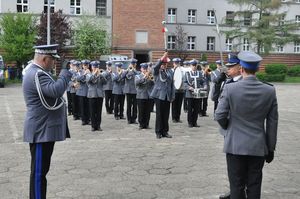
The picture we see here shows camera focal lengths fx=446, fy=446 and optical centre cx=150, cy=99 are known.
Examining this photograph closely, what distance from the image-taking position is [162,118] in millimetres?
11086

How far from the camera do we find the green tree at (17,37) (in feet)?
113

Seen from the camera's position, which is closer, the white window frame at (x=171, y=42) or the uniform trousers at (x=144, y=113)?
the uniform trousers at (x=144, y=113)

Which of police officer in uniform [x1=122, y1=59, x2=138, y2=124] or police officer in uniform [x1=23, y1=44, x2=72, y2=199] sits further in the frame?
Answer: police officer in uniform [x1=122, y1=59, x2=138, y2=124]

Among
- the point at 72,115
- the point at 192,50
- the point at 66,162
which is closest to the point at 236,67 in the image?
the point at 66,162

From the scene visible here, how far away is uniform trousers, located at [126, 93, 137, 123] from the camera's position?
13.9 metres

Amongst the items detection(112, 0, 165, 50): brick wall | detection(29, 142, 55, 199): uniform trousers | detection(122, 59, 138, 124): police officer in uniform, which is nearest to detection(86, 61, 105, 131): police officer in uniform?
detection(122, 59, 138, 124): police officer in uniform

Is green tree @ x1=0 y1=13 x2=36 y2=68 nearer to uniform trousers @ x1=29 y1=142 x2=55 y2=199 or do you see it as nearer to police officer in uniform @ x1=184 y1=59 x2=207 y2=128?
police officer in uniform @ x1=184 y1=59 x2=207 y2=128

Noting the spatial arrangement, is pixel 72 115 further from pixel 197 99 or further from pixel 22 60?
pixel 22 60

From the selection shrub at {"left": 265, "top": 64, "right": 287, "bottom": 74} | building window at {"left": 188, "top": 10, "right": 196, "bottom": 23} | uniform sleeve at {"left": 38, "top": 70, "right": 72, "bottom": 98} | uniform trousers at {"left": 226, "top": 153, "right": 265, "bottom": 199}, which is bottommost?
uniform trousers at {"left": 226, "top": 153, "right": 265, "bottom": 199}

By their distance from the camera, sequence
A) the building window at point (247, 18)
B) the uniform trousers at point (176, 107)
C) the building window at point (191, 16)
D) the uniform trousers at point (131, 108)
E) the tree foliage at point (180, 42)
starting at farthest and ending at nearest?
the building window at point (191, 16), the tree foliage at point (180, 42), the building window at point (247, 18), the uniform trousers at point (176, 107), the uniform trousers at point (131, 108)

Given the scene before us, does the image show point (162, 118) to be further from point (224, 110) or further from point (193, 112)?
point (224, 110)

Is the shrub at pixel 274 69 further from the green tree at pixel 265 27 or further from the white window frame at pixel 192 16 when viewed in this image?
the white window frame at pixel 192 16

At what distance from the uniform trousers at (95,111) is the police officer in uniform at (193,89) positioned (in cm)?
265

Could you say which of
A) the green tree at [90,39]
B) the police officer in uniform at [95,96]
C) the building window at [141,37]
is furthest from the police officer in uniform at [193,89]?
the building window at [141,37]
